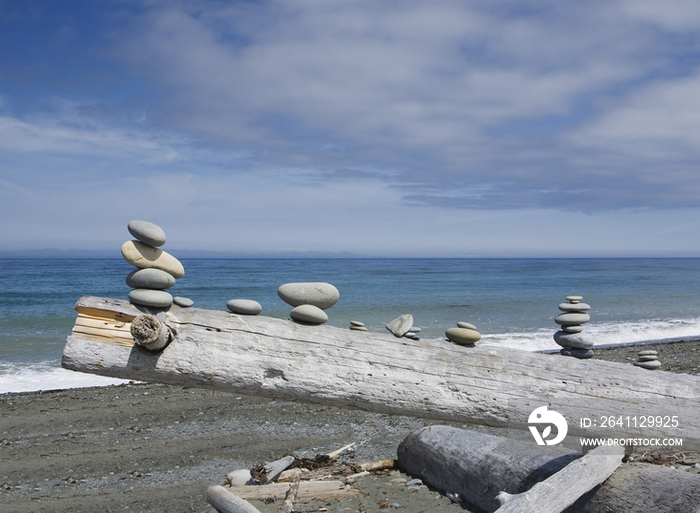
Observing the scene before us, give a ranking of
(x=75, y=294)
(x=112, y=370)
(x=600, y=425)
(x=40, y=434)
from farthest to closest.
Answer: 1. (x=75, y=294)
2. (x=40, y=434)
3. (x=600, y=425)
4. (x=112, y=370)

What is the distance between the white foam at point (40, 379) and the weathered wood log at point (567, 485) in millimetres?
8804

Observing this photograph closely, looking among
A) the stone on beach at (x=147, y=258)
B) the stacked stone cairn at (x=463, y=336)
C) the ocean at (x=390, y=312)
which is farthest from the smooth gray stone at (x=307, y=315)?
the ocean at (x=390, y=312)

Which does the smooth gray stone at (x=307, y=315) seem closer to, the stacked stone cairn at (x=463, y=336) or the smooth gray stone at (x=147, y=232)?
the stacked stone cairn at (x=463, y=336)

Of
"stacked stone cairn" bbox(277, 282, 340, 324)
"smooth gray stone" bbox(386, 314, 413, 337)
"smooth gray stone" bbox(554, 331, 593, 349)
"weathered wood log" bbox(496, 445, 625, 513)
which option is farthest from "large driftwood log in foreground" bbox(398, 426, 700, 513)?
"smooth gray stone" bbox(554, 331, 593, 349)

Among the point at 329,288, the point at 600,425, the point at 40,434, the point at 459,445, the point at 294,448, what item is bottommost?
the point at 40,434

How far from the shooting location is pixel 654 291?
29469 millimetres

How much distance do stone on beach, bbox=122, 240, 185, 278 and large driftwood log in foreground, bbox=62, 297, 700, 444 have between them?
0.40m

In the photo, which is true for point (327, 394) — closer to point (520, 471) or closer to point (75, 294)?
point (520, 471)

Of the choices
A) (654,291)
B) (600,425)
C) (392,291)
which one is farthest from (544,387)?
(654,291)

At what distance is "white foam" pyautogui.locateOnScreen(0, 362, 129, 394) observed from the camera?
8891 mm

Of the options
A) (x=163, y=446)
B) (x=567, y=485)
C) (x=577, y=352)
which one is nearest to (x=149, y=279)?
(x=163, y=446)

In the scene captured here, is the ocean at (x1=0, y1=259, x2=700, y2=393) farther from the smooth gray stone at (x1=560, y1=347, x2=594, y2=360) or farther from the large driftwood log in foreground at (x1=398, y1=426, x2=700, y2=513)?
the large driftwood log in foreground at (x1=398, y1=426, x2=700, y2=513)

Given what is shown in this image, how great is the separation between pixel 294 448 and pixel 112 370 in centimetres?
296

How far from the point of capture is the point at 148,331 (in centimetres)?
325
